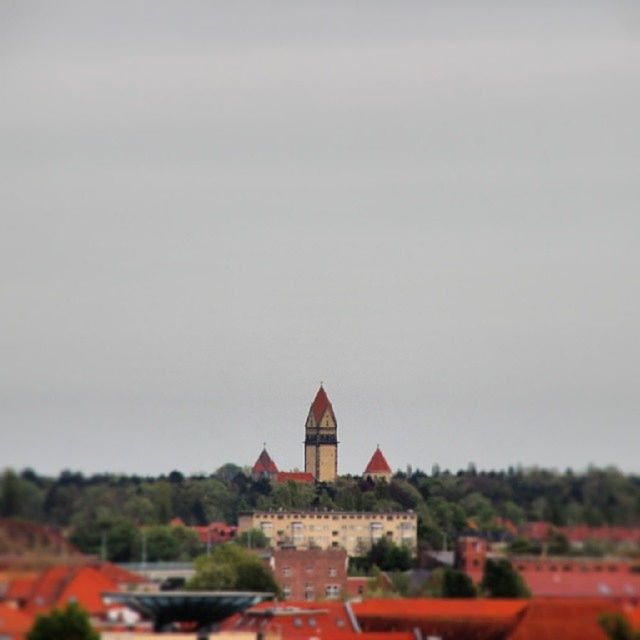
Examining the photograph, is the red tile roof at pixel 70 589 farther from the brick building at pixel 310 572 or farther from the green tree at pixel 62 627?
the brick building at pixel 310 572

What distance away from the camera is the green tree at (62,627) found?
103312mm

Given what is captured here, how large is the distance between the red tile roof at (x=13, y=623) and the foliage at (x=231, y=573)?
108ft

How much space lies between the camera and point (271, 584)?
161875mm

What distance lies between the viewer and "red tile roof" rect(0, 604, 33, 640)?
10456 centimetres

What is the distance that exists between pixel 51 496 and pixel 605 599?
2066 centimetres

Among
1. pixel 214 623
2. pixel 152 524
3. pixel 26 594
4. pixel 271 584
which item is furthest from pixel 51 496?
pixel 271 584

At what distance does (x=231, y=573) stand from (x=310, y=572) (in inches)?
1574

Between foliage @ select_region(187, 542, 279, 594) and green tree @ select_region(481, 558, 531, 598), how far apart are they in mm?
12102

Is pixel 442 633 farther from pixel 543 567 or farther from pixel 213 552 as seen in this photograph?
pixel 213 552

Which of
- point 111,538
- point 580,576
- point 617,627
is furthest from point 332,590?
point 617,627

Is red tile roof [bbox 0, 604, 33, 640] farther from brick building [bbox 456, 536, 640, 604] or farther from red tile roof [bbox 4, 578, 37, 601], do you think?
brick building [bbox 456, 536, 640, 604]

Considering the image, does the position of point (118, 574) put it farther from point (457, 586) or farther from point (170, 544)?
point (170, 544)

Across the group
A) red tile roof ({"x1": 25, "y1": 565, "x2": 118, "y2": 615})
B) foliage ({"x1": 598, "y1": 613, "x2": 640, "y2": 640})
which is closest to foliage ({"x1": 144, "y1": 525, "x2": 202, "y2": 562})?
red tile roof ({"x1": 25, "y1": 565, "x2": 118, "y2": 615})

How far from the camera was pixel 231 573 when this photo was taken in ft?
504
